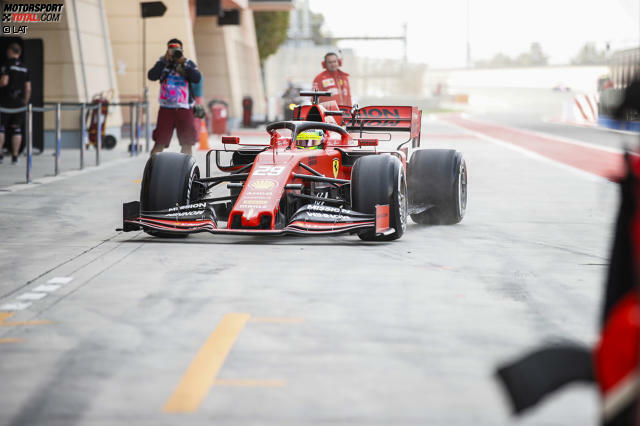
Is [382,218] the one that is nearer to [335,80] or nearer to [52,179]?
[335,80]

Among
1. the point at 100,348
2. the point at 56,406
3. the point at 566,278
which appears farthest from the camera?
the point at 566,278

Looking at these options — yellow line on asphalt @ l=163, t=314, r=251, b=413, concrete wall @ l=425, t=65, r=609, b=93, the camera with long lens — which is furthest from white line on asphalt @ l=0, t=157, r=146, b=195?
concrete wall @ l=425, t=65, r=609, b=93

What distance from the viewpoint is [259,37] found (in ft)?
172

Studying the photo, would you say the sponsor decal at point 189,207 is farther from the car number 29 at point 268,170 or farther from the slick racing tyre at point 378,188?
the slick racing tyre at point 378,188

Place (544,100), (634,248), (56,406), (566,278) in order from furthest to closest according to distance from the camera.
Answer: (544,100) < (566,278) < (56,406) < (634,248)

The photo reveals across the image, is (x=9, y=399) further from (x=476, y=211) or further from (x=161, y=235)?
(x=476, y=211)

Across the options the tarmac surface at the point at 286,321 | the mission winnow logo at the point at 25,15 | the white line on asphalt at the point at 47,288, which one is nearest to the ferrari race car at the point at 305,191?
the tarmac surface at the point at 286,321

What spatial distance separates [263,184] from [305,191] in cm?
71

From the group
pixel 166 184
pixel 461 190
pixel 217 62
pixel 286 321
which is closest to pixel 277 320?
pixel 286 321

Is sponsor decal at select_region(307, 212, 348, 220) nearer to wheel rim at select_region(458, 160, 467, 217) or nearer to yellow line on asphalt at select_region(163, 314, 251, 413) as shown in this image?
wheel rim at select_region(458, 160, 467, 217)

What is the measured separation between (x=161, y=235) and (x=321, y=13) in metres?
122

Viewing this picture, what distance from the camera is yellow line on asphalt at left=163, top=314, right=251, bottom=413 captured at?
4.00 metres

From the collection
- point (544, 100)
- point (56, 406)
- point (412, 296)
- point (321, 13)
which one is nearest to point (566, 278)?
point (412, 296)

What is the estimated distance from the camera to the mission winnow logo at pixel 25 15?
20859mm
